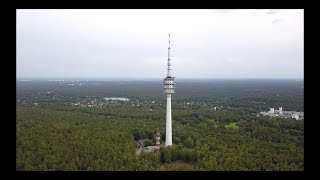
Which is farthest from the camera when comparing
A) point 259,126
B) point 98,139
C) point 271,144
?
point 259,126

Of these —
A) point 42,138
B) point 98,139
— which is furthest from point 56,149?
point 98,139
